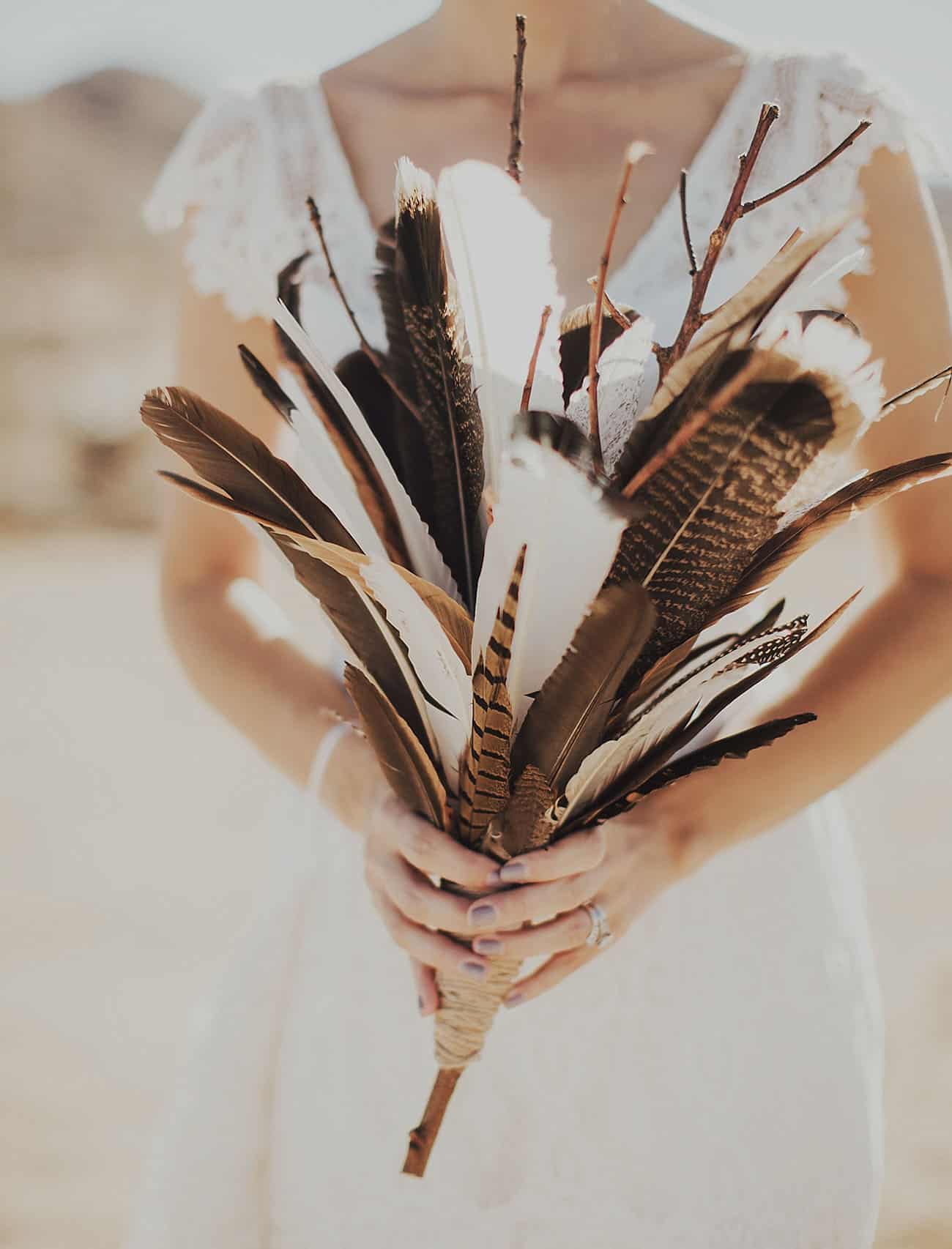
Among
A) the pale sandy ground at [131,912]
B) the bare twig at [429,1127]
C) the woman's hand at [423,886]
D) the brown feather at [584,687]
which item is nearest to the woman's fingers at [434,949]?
the woman's hand at [423,886]

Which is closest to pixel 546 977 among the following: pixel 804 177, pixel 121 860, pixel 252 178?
pixel 804 177

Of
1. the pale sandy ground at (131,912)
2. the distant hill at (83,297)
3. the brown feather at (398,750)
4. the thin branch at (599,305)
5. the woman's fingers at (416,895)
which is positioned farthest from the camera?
the distant hill at (83,297)

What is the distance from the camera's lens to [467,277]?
722 millimetres

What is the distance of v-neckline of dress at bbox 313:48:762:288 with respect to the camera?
3.90 feet

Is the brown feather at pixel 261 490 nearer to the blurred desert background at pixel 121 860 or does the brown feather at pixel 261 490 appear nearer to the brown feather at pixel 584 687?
the brown feather at pixel 584 687

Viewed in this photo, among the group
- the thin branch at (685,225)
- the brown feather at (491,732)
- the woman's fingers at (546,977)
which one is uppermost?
the thin branch at (685,225)

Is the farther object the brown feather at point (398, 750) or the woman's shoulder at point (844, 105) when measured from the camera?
the woman's shoulder at point (844, 105)

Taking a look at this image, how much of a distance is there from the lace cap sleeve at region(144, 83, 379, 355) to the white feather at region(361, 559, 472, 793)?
0.67m

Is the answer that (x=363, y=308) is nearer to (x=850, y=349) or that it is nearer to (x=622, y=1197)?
(x=850, y=349)

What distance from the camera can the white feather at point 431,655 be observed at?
634 millimetres

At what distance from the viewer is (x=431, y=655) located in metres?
0.68

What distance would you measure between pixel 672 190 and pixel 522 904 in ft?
2.79

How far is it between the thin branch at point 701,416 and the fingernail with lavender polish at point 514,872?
1.01 feet

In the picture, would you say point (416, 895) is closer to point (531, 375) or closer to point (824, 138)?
point (531, 375)
